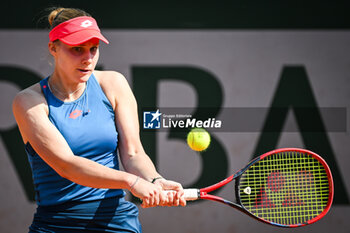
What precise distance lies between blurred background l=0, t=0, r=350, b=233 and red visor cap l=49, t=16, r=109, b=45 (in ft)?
8.59

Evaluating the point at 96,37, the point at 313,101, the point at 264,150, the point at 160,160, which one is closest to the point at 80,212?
the point at 96,37

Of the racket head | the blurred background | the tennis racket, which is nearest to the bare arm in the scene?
the tennis racket

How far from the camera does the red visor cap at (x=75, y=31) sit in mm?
1922

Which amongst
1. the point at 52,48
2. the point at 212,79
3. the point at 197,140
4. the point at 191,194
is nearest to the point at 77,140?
the point at 52,48

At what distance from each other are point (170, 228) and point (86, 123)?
2927 mm

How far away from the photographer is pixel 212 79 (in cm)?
467

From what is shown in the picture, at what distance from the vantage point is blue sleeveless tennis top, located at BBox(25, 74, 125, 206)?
6.36 feet

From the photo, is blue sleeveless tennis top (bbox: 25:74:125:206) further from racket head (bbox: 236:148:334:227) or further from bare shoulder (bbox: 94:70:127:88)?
racket head (bbox: 236:148:334:227)

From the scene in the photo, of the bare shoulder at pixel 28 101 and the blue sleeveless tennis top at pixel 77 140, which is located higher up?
the bare shoulder at pixel 28 101

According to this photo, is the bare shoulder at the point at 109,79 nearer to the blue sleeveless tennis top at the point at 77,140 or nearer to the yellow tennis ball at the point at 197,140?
the blue sleeveless tennis top at the point at 77,140

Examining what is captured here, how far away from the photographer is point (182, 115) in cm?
465

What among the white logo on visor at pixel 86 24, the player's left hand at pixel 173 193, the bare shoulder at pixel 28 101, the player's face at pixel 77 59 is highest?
the white logo on visor at pixel 86 24

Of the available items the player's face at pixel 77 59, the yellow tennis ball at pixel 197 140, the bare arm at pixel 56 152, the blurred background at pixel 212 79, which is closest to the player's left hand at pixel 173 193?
the bare arm at pixel 56 152

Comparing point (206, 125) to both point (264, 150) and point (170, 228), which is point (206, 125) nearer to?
point (264, 150)
